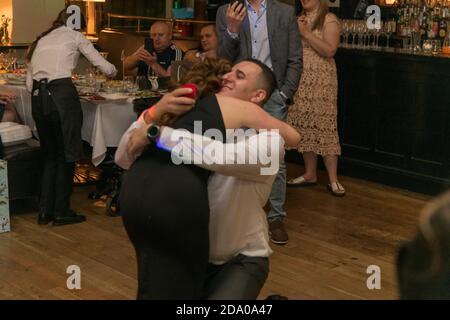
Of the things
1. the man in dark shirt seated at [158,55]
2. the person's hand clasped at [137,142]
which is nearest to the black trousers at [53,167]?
the man in dark shirt seated at [158,55]

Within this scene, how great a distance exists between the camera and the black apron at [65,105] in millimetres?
4668

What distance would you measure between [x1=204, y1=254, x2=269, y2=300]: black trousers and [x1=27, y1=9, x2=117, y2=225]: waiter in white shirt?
→ 2.47 metres

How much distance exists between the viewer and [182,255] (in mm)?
2238

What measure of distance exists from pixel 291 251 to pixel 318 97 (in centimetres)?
173

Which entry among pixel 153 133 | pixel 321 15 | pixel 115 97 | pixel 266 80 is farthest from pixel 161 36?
pixel 153 133

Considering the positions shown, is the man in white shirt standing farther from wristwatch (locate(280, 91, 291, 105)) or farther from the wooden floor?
wristwatch (locate(280, 91, 291, 105))

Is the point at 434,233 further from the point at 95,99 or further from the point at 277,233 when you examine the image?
the point at 95,99

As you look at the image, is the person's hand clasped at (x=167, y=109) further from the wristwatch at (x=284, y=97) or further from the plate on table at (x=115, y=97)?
the plate on table at (x=115, y=97)

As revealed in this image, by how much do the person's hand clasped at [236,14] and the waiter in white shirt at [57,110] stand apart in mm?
1100

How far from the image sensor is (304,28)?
5504 mm

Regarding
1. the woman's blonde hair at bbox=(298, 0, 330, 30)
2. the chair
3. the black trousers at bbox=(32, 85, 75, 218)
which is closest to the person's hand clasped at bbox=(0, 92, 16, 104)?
the chair

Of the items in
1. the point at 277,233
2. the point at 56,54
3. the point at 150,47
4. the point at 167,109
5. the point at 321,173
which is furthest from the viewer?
the point at 321,173

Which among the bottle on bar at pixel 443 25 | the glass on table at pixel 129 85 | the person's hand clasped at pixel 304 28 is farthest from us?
the bottle on bar at pixel 443 25
